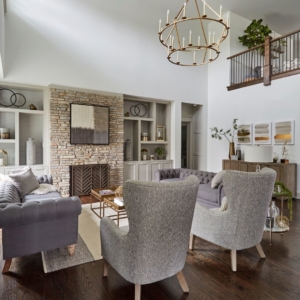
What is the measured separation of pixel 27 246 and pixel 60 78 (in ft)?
14.6

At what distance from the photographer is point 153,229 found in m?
1.66

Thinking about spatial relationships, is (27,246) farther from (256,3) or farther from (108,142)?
(256,3)

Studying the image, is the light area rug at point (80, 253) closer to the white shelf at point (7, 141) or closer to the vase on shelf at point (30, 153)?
the vase on shelf at point (30, 153)

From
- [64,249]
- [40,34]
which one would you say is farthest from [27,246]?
[40,34]

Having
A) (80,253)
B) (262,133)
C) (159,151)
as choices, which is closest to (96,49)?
(159,151)

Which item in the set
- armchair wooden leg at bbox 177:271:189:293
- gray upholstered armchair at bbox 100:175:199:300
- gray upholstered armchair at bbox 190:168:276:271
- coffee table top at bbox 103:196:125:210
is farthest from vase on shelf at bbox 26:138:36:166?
armchair wooden leg at bbox 177:271:189:293

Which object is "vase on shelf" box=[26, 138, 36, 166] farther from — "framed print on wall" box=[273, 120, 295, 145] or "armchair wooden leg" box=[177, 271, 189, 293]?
"framed print on wall" box=[273, 120, 295, 145]

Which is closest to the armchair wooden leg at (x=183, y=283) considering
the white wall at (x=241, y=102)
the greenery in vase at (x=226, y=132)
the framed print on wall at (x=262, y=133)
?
the white wall at (x=241, y=102)

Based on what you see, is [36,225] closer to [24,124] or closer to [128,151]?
[24,124]

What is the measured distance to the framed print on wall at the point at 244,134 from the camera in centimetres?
671

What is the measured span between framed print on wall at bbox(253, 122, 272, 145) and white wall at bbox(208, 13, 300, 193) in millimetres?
159

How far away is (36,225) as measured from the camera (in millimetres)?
2277

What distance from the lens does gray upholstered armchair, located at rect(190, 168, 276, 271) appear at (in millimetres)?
2174

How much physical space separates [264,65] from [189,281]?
5.98 m
